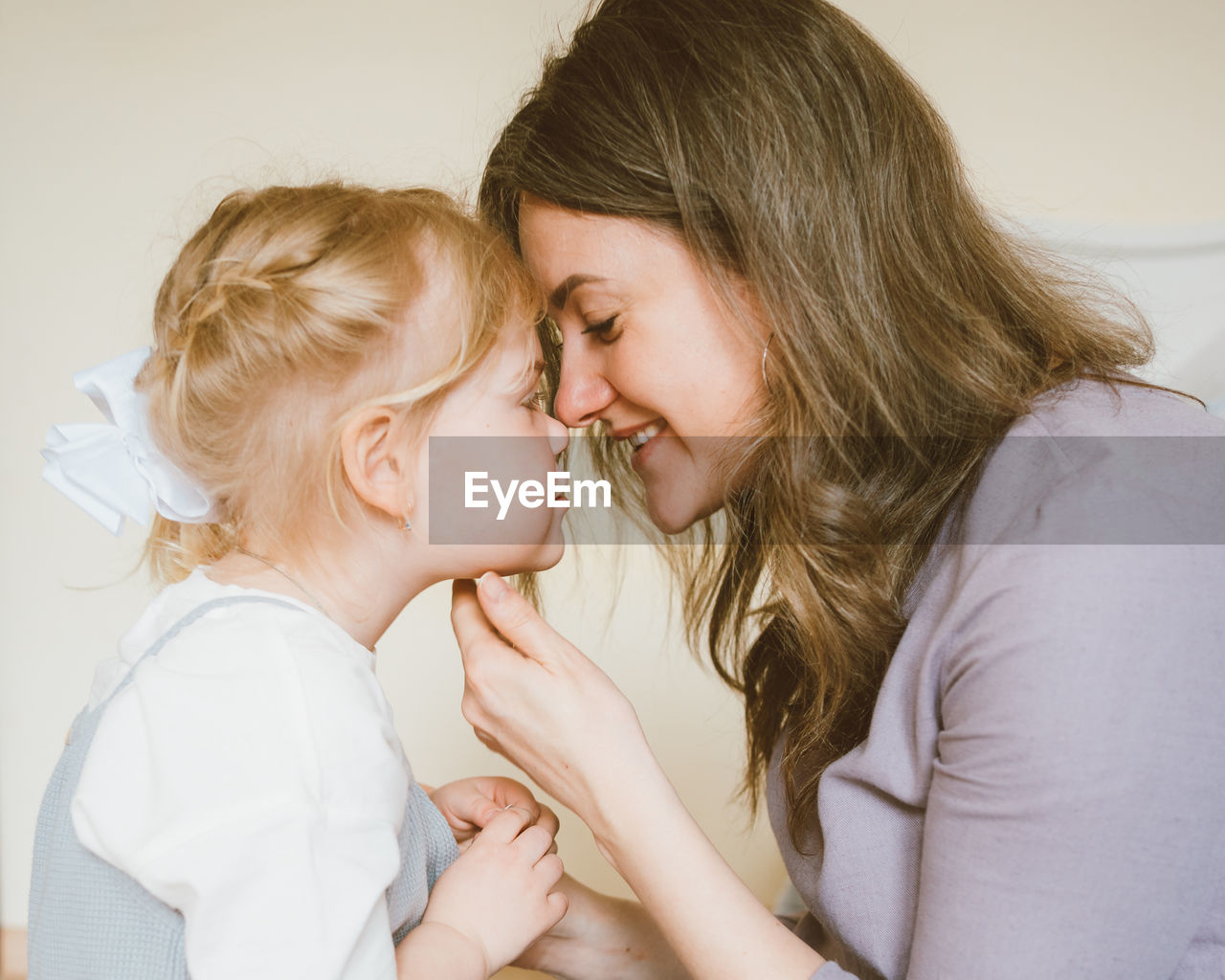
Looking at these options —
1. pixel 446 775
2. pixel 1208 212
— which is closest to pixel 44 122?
pixel 446 775

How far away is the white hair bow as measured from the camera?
96 cm

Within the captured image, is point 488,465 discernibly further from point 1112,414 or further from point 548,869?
point 1112,414

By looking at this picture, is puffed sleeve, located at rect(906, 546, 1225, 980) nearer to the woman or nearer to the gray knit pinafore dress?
the woman

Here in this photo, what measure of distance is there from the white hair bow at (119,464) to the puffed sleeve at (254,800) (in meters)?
0.19

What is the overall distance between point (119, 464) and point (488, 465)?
13.2 inches

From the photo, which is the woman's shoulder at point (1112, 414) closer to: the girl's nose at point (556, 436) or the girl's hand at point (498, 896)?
the girl's nose at point (556, 436)

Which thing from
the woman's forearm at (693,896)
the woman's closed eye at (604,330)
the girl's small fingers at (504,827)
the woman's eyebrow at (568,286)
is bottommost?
the girl's small fingers at (504,827)

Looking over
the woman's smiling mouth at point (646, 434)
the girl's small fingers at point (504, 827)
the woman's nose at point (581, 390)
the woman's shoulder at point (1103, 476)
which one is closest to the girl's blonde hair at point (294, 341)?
the woman's nose at point (581, 390)

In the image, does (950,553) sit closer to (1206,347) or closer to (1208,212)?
(1206,347)

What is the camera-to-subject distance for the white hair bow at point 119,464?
3.14 feet

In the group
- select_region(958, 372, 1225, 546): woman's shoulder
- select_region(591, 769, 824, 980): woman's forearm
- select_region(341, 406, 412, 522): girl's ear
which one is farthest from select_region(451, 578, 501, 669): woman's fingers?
select_region(958, 372, 1225, 546): woman's shoulder

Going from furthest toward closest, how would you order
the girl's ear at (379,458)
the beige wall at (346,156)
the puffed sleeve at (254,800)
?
the beige wall at (346,156) → the girl's ear at (379,458) → the puffed sleeve at (254,800)

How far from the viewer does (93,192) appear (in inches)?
77.7

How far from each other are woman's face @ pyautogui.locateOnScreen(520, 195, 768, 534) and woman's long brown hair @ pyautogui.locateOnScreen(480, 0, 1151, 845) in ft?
0.08
